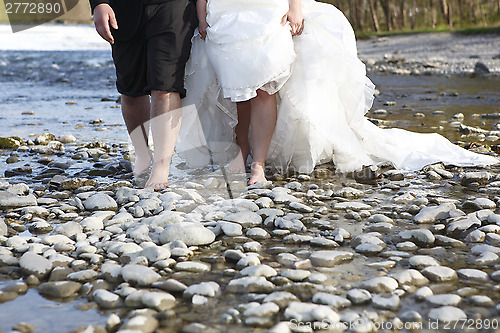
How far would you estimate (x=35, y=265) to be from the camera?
1.94 meters

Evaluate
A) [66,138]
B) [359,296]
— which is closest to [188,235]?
[359,296]

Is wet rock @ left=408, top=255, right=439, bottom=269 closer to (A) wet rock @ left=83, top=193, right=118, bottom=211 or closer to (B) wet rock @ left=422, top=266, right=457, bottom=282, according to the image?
(B) wet rock @ left=422, top=266, right=457, bottom=282

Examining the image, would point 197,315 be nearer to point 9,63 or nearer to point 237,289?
point 237,289

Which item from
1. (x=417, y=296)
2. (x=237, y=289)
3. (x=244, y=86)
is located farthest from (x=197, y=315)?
(x=244, y=86)

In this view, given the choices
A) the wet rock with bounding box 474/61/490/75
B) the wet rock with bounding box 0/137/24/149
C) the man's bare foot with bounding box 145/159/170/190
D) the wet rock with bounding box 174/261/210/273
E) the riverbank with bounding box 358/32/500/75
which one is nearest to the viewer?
the wet rock with bounding box 174/261/210/273

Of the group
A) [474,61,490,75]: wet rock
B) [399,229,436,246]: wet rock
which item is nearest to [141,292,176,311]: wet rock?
[399,229,436,246]: wet rock

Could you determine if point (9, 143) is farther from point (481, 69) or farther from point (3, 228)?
point (481, 69)

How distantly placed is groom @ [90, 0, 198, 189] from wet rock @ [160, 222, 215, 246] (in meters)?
0.89

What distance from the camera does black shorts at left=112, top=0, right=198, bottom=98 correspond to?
3051 millimetres

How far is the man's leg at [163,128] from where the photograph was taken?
312cm

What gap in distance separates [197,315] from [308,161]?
1.99 m

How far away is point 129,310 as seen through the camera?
5.43 ft

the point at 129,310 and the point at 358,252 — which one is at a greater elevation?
the point at 129,310

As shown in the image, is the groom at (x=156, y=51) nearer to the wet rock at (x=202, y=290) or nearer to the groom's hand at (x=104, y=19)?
the groom's hand at (x=104, y=19)
